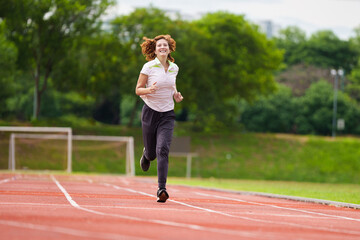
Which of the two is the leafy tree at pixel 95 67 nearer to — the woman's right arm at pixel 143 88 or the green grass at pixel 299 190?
the green grass at pixel 299 190

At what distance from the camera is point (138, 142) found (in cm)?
5322

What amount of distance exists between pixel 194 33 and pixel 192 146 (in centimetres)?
934

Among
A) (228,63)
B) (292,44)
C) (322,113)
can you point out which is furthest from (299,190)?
(292,44)

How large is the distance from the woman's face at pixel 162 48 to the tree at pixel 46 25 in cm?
3698

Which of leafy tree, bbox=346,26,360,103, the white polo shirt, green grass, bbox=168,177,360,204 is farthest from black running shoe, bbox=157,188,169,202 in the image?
leafy tree, bbox=346,26,360,103

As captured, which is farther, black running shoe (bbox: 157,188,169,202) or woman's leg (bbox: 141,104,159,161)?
woman's leg (bbox: 141,104,159,161)

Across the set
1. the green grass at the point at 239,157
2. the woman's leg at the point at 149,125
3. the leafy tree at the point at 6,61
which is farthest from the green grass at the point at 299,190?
the leafy tree at the point at 6,61

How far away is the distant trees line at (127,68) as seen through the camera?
47.7 meters

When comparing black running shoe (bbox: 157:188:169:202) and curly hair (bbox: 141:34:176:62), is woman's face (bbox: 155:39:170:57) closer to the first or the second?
curly hair (bbox: 141:34:176:62)

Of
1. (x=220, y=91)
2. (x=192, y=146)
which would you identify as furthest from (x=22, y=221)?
(x=220, y=91)

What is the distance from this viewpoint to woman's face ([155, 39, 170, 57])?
9.97 meters

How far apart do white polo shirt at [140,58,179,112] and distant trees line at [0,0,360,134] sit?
35907 mm

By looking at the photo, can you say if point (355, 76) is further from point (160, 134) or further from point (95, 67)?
point (160, 134)

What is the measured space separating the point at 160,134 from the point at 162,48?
1274 mm
